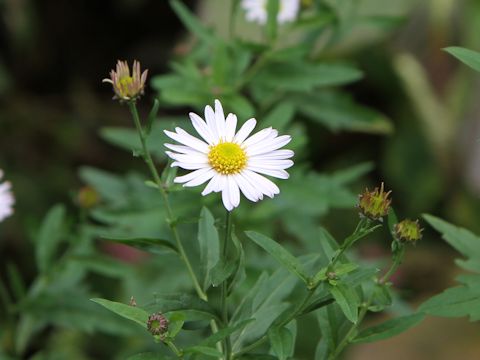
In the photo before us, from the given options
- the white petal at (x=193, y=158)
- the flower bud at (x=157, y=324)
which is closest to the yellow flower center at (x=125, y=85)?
the white petal at (x=193, y=158)

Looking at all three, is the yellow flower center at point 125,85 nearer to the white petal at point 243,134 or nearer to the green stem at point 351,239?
the white petal at point 243,134

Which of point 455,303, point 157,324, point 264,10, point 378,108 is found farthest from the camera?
point 378,108

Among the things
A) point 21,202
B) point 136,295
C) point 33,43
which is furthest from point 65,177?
point 136,295

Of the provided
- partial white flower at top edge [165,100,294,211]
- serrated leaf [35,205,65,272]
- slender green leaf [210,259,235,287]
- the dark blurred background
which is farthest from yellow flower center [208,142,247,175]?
the dark blurred background

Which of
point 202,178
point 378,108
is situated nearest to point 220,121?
point 202,178

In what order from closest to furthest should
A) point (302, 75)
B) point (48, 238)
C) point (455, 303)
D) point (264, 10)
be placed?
1. point (455, 303)
2. point (48, 238)
3. point (302, 75)
4. point (264, 10)

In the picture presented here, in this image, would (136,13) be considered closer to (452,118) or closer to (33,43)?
(33,43)

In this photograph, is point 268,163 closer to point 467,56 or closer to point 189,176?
point 189,176
